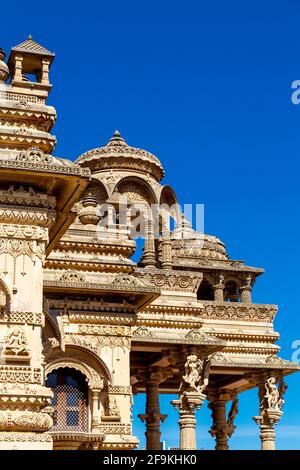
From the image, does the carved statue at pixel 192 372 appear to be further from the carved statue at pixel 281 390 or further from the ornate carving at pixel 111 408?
the carved statue at pixel 281 390

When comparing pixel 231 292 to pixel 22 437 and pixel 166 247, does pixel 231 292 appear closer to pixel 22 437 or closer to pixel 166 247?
pixel 166 247

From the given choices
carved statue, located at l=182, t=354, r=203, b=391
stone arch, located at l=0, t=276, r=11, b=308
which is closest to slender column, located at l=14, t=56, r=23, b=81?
stone arch, located at l=0, t=276, r=11, b=308

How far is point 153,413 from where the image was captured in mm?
28172

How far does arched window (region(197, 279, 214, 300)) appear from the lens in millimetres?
35625

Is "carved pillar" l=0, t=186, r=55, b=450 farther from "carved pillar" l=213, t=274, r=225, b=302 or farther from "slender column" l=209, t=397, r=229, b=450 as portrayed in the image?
"carved pillar" l=213, t=274, r=225, b=302

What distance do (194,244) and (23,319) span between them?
2313 centimetres

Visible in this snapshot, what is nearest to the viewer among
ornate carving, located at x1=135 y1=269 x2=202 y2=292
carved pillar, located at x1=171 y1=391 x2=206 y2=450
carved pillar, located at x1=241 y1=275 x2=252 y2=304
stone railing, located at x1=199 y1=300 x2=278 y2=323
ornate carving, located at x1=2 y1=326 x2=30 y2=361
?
ornate carving, located at x1=2 y1=326 x2=30 y2=361

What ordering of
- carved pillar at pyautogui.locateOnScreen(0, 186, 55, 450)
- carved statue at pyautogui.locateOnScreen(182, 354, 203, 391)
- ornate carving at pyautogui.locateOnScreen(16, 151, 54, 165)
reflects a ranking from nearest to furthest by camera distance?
carved pillar at pyautogui.locateOnScreen(0, 186, 55, 450)
ornate carving at pyautogui.locateOnScreen(16, 151, 54, 165)
carved statue at pyautogui.locateOnScreen(182, 354, 203, 391)

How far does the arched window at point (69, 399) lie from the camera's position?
72.6ft

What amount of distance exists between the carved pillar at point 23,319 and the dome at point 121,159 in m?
17.4

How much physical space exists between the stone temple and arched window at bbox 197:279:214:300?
43 millimetres

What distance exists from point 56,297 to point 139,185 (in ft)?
33.8

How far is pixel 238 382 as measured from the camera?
105 ft

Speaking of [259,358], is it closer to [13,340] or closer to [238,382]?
[238,382]
